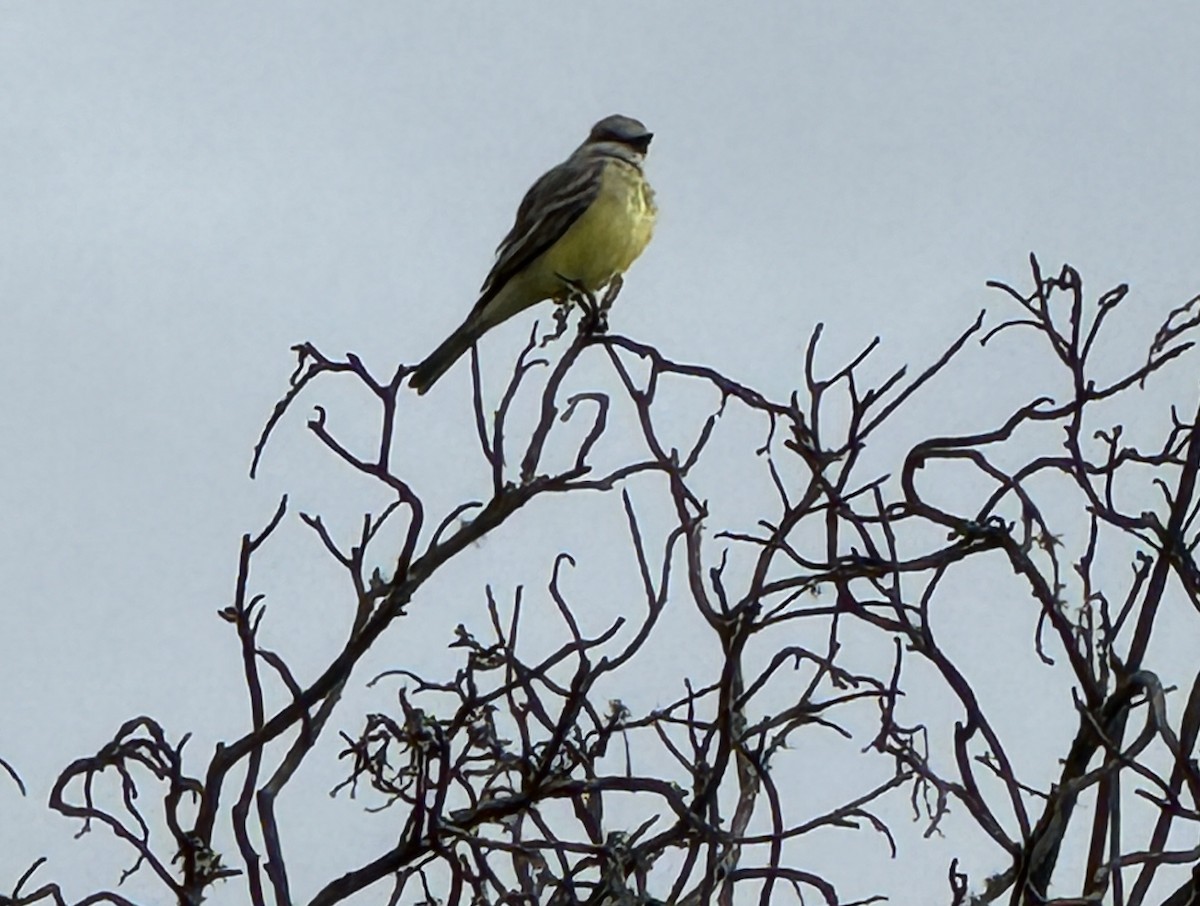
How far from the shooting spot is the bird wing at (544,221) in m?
7.36

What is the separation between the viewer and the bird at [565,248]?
7273 millimetres

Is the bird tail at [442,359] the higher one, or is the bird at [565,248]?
the bird at [565,248]

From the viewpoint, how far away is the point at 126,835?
3.07 meters

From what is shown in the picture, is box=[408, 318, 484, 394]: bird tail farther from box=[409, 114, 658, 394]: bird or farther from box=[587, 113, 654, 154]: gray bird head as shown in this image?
box=[587, 113, 654, 154]: gray bird head

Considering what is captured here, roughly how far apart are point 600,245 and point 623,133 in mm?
991

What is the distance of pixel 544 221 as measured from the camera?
741cm

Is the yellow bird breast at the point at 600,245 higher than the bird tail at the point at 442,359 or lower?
higher

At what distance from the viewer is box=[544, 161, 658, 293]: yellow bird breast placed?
729 centimetres

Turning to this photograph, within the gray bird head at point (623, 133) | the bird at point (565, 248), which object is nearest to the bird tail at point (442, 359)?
the bird at point (565, 248)

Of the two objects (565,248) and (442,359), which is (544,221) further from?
(442,359)

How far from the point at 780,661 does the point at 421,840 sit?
0.65 m

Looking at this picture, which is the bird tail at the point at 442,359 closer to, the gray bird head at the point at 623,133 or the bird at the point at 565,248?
the bird at the point at 565,248

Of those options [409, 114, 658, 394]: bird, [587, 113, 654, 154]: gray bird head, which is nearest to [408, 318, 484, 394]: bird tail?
[409, 114, 658, 394]: bird

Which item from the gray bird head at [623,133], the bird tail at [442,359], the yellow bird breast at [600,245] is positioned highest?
the gray bird head at [623,133]
